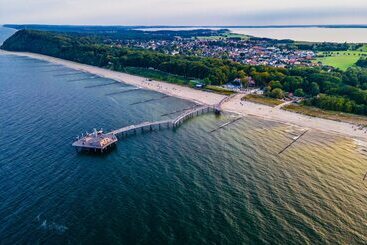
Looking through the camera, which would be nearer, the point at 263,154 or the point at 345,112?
the point at 263,154

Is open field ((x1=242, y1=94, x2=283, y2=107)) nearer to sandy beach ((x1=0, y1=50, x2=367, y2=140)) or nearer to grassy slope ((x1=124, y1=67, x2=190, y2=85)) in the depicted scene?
sandy beach ((x1=0, y1=50, x2=367, y2=140))

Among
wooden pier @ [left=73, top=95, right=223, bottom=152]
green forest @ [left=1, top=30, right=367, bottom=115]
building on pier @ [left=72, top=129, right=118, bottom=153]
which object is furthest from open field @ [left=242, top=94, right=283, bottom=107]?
building on pier @ [left=72, top=129, right=118, bottom=153]

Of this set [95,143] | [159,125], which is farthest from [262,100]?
[95,143]

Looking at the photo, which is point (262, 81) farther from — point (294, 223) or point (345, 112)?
point (294, 223)

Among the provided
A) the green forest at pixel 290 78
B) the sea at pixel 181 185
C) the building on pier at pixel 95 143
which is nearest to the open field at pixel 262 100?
the green forest at pixel 290 78

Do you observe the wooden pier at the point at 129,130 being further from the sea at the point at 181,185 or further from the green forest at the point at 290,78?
the green forest at the point at 290,78

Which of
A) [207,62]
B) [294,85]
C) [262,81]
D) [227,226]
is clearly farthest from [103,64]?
[227,226]

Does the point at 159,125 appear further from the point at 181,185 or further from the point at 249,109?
the point at 181,185
